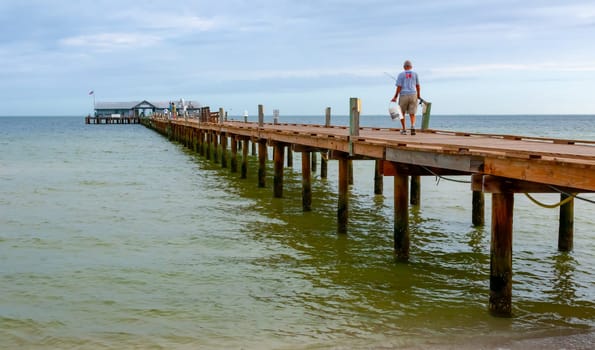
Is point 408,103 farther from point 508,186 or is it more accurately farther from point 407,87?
point 508,186

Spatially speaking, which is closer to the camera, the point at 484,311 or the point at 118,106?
the point at 484,311

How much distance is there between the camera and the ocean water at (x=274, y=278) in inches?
316

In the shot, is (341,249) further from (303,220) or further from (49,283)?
(49,283)

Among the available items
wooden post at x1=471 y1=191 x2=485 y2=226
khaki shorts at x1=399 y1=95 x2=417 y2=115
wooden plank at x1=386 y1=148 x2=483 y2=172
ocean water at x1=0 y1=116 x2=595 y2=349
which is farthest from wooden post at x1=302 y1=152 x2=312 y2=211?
wooden plank at x1=386 y1=148 x2=483 y2=172

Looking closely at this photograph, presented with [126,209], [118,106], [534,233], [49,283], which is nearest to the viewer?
[49,283]

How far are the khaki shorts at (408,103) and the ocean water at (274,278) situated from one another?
2.62 meters

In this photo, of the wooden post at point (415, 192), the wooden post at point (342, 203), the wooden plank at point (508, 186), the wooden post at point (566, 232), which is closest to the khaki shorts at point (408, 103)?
the wooden post at point (342, 203)

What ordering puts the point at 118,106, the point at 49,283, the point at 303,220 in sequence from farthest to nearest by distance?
the point at 118,106 → the point at 303,220 → the point at 49,283

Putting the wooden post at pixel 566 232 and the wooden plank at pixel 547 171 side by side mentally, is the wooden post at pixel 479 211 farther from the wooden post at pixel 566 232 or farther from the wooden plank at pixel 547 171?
the wooden plank at pixel 547 171

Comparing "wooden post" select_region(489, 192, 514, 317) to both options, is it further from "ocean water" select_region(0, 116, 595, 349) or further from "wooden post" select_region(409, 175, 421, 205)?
"wooden post" select_region(409, 175, 421, 205)

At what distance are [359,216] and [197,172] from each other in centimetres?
1330

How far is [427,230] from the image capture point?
14.6 metres

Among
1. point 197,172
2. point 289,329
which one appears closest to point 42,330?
point 289,329

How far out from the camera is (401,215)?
11297 mm
